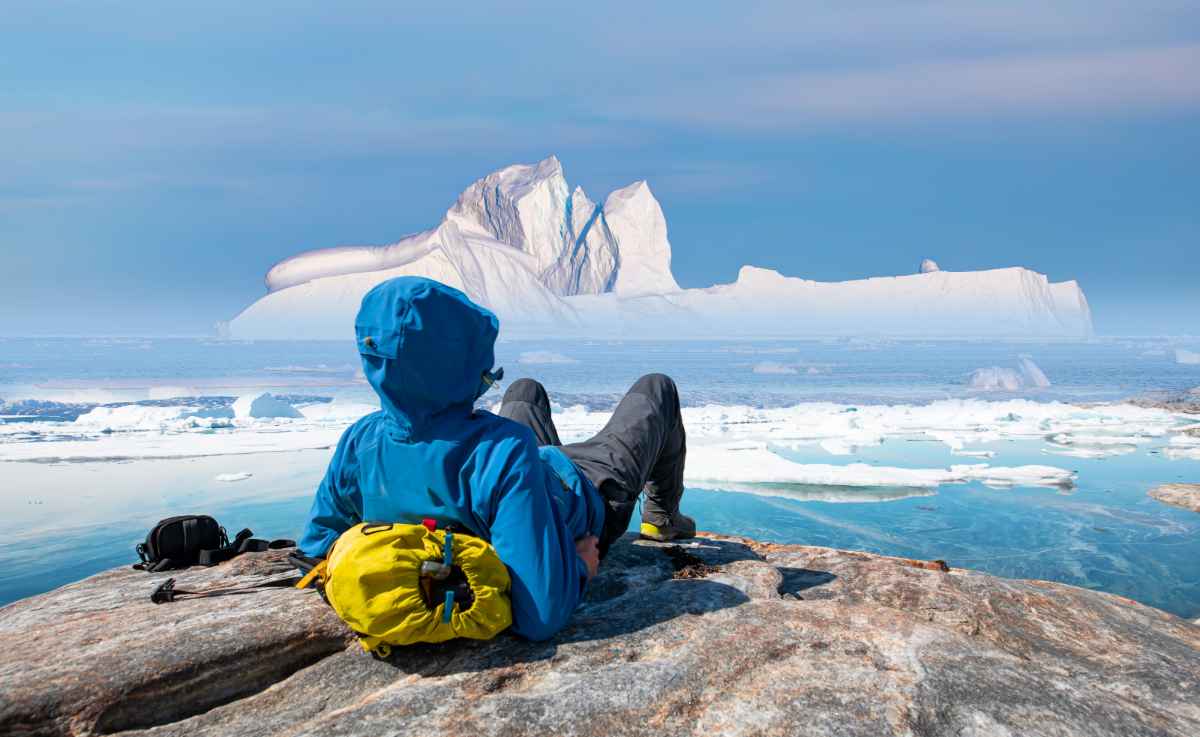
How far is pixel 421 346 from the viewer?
7.88 feet

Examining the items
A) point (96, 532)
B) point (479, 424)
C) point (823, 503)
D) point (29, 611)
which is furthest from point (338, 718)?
point (823, 503)

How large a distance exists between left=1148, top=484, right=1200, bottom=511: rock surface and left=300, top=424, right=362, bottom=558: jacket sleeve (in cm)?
968

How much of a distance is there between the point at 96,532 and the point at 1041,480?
1087cm

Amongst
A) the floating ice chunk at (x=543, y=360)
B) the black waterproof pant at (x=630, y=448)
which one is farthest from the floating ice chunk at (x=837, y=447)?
the floating ice chunk at (x=543, y=360)

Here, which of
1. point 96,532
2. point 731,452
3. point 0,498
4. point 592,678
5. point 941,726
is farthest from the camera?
point 731,452

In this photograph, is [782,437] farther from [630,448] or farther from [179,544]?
[179,544]

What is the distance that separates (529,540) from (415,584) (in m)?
0.34

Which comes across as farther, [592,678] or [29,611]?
[29,611]

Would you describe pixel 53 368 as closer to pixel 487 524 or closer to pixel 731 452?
pixel 731 452

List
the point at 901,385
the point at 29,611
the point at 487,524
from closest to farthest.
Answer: the point at 487,524, the point at 29,611, the point at 901,385

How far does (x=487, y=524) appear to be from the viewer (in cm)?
255

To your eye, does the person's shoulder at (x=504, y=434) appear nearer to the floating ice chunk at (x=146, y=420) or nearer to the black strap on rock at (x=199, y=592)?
the black strap on rock at (x=199, y=592)

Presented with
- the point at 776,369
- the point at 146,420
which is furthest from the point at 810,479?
the point at 776,369

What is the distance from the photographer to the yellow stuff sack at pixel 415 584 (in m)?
2.32
